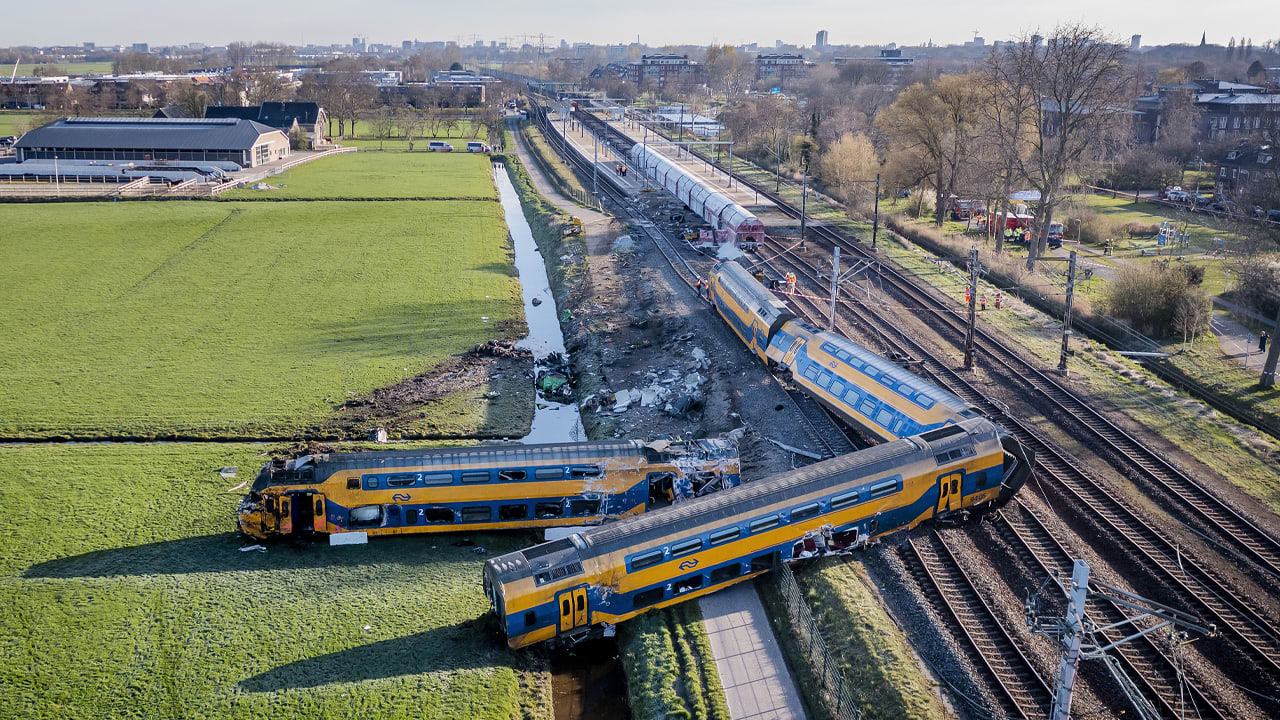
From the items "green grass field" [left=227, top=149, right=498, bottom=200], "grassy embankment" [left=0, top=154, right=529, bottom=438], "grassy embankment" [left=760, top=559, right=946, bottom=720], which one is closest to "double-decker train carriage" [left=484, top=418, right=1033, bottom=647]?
"grassy embankment" [left=760, top=559, right=946, bottom=720]

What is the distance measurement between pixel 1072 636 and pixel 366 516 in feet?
69.8

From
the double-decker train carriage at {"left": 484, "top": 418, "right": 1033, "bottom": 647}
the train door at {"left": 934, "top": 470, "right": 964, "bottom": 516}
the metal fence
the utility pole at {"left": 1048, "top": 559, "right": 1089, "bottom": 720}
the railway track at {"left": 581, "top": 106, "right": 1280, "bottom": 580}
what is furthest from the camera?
the train door at {"left": 934, "top": 470, "right": 964, "bottom": 516}

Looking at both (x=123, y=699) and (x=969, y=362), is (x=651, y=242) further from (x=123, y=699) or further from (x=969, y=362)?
(x=123, y=699)

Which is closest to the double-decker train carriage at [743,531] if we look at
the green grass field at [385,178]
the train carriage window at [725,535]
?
the train carriage window at [725,535]

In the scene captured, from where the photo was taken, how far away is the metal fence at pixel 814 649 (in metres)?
23.0

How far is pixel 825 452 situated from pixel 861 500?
23.9ft

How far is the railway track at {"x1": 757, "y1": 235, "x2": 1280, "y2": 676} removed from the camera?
25.2m

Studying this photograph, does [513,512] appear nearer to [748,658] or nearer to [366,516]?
[366,516]

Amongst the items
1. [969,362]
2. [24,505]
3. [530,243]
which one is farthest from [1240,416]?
[530,243]

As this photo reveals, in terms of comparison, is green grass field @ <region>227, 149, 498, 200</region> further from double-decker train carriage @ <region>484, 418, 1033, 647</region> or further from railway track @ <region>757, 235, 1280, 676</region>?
double-decker train carriage @ <region>484, 418, 1033, 647</region>

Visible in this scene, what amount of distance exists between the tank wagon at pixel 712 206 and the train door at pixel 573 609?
49.2 metres

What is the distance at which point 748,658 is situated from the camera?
83.7ft

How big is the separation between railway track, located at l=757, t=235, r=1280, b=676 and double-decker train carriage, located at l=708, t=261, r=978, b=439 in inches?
175

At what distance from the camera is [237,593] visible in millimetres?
27766
